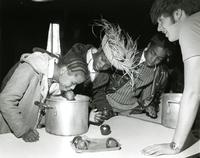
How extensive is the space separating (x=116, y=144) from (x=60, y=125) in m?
0.32

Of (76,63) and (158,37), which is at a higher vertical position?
(158,37)

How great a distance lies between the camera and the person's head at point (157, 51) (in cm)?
235

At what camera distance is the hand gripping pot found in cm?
150

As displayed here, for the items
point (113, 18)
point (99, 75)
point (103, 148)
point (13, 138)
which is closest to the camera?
point (103, 148)

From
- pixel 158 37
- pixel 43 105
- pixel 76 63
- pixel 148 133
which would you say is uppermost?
pixel 158 37

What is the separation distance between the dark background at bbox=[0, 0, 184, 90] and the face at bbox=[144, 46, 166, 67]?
0.77 meters

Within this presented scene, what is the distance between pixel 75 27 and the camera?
336 cm

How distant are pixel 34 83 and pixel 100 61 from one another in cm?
61

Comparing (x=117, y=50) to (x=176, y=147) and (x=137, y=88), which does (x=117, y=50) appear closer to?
(x=137, y=88)

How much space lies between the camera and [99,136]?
165 centimetres

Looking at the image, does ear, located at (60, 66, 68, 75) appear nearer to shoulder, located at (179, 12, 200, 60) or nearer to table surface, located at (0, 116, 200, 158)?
table surface, located at (0, 116, 200, 158)

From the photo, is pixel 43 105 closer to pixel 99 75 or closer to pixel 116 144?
pixel 116 144

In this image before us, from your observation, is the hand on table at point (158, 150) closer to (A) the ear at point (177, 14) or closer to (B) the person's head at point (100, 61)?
(A) the ear at point (177, 14)

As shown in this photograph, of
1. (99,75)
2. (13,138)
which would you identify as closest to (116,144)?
(13,138)
